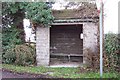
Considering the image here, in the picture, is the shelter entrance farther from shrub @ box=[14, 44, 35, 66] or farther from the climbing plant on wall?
the climbing plant on wall

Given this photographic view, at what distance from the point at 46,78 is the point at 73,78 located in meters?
1.02

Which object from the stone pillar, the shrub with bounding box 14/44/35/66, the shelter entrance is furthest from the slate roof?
the shrub with bounding box 14/44/35/66

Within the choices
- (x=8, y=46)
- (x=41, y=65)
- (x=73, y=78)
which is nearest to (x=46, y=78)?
(x=73, y=78)

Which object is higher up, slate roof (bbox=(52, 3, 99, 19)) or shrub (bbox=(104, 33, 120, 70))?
slate roof (bbox=(52, 3, 99, 19))

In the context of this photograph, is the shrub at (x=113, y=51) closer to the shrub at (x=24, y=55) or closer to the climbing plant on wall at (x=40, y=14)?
the climbing plant on wall at (x=40, y=14)

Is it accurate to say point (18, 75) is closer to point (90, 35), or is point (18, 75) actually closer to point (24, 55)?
point (24, 55)

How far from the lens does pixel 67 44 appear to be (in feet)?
48.4

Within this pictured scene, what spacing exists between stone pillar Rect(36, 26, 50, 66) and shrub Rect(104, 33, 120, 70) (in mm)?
3072

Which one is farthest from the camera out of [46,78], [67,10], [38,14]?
[67,10]

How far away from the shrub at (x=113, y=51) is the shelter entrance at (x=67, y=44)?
2.97 metres

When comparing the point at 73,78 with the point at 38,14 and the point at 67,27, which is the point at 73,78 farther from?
the point at 67,27

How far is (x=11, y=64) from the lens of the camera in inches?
512

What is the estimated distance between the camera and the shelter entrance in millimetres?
14680

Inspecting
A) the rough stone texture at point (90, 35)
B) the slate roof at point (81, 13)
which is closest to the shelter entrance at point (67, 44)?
the slate roof at point (81, 13)
